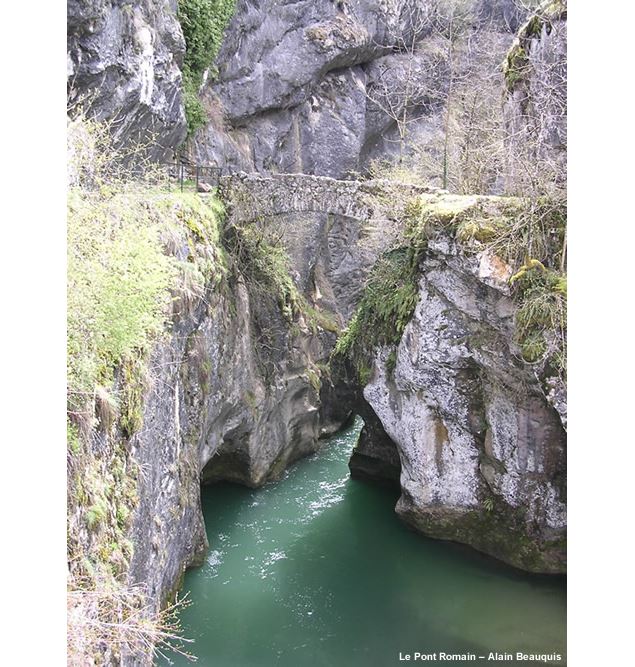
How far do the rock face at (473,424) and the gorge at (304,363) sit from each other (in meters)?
0.03

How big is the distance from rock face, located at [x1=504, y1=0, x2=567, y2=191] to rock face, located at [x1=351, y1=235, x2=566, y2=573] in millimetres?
1473

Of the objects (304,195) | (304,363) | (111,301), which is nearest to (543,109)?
(304,195)

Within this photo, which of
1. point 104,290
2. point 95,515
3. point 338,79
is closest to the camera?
point 95,515

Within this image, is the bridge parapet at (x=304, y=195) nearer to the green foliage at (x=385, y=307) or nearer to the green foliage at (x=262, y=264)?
the green foliage at (x=262, y=264)

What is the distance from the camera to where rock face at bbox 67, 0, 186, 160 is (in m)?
8.71

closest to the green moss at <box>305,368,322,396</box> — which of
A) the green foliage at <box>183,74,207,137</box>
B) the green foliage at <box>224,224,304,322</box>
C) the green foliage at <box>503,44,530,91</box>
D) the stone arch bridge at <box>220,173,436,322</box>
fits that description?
the green foliage at <box>224,224,304,322</box>

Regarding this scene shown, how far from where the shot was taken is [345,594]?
10055mm

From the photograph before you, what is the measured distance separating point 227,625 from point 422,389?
505 centimetres

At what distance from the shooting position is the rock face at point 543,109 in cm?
790

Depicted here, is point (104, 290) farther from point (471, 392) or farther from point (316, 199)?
point (316, 199)

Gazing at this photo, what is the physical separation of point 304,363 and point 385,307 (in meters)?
3.81

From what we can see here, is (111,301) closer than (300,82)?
Yes

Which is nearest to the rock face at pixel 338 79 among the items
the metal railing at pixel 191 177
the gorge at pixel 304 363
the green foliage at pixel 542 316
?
the gorge at pixel 304 363

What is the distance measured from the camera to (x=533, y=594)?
31.5 ft
